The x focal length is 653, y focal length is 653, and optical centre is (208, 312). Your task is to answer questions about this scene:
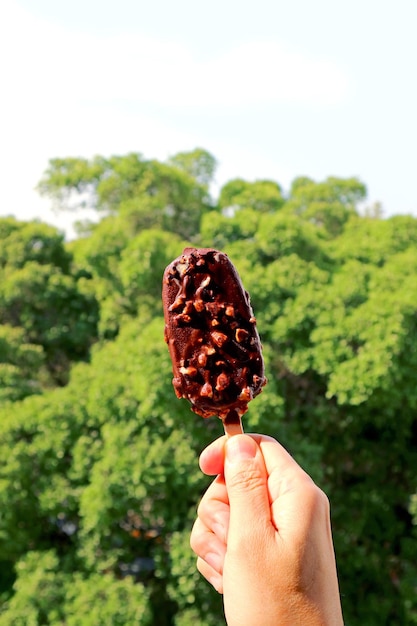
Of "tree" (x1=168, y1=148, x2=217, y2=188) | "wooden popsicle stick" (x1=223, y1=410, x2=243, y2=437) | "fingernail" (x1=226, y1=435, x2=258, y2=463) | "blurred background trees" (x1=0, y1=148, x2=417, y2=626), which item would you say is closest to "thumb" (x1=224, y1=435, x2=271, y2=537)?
"fingernail" (x1=226, y1=435, x2=258, y2=463)

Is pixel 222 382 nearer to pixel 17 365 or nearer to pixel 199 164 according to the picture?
pixel 17 365

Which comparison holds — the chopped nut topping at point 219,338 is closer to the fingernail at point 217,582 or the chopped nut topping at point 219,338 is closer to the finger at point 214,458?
the finger at point 214,458

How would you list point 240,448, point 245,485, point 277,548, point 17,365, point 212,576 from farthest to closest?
point 17,365 < point 212,576 < point 240,448 < point 245,485 < point 277,548

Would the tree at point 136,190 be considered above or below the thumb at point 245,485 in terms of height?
above

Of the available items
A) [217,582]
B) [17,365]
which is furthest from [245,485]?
[17,365]

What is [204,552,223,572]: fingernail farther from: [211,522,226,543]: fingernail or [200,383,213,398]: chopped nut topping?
[200,383,213,398]: chopped nut topping

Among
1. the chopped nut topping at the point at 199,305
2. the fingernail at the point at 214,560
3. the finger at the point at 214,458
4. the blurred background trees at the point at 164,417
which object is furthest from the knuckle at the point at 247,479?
the blurred background trees at the point at 164,417
